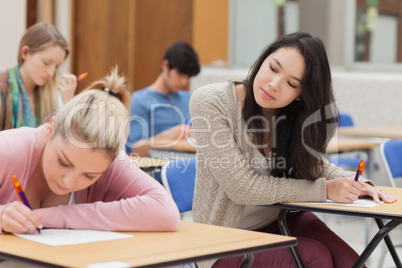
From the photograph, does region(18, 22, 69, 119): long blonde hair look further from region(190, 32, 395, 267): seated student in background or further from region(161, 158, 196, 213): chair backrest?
Answer: region(190, 32, 395, 267): seated student in background

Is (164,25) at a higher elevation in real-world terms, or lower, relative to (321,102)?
higher

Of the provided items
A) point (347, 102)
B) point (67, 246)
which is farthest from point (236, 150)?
point (347, 102)

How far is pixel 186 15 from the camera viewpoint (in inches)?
272

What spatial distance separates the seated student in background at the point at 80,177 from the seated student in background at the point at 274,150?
0.44 m

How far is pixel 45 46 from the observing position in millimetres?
3525

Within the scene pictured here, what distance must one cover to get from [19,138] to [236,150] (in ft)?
2.50

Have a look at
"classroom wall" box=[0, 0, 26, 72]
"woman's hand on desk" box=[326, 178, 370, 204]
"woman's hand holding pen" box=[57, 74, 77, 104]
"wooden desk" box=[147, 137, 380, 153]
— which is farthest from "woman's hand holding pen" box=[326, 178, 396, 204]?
"classroom wall" box=[0, 0, 26, 72]

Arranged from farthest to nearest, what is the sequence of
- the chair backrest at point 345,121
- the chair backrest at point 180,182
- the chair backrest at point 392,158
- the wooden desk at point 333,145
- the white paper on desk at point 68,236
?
the chair backrest at point 345,121
the wooden desk at point 333,145
the chair backrest at point 392,158
the chair backrest at point 180,182
the white paper on desk at point 68,236

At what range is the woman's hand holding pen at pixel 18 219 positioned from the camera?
154cm

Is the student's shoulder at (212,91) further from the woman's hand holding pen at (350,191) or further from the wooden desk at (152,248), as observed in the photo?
the wooden desk at (152,248)

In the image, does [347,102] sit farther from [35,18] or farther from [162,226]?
[162,226]

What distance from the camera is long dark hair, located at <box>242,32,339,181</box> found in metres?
2.17

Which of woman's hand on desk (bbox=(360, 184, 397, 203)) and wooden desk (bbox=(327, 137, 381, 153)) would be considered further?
wooden desk (bbox=(327, 137, 381, 153))

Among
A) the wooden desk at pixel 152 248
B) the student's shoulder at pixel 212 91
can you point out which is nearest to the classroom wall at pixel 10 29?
the student's shoulder at pixel 212 91
